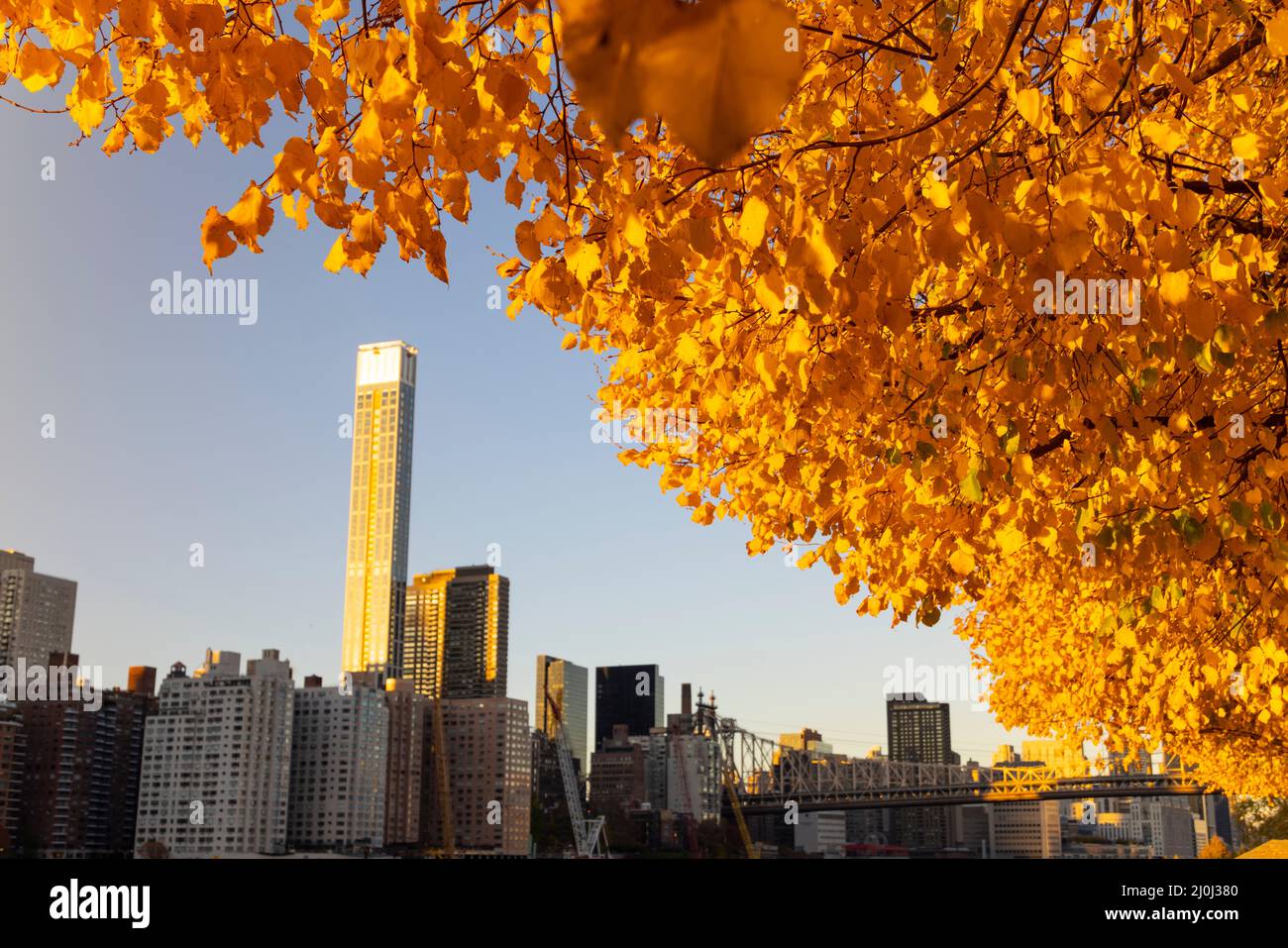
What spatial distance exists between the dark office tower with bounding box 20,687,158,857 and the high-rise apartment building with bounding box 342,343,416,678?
42238mm

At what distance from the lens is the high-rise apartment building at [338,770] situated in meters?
108

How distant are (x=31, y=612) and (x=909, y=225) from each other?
115870 millimetres

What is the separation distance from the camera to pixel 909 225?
339cm

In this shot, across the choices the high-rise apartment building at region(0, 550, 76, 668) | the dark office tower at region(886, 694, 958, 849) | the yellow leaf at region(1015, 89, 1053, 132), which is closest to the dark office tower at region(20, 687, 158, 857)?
the high-rise apartment building at region(0, 550, 76, 668)

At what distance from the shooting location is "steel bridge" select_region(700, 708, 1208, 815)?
242 feet

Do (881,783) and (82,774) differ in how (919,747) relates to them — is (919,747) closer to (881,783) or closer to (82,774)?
(881,783)

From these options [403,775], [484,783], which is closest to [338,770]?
[403,775]

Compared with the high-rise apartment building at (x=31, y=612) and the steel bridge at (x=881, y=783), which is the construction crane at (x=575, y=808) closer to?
the steel bridge at (x=881, y=783)

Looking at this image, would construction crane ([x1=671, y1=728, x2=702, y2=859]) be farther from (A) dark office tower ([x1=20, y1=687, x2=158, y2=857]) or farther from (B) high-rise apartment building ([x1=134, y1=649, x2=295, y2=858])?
(A) dark office tower ([x1=20, y1=687, x2=158, y2=857])

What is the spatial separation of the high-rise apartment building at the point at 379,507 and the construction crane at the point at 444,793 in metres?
31.8

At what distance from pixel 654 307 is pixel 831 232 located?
193 centimetres
